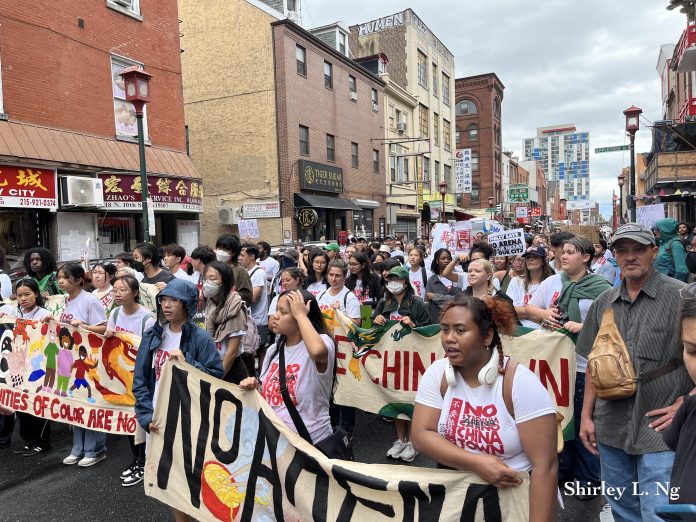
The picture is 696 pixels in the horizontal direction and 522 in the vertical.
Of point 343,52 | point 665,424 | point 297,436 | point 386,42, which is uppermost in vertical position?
point 386,42

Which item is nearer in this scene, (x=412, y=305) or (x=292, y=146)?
(x=412, y=305)

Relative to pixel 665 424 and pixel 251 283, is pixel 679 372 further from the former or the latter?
pixel 251 283

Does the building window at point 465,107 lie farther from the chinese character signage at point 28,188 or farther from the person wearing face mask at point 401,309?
the person wearing face mask at point 401,309

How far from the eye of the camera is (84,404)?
474cm

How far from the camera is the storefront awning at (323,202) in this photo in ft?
69.0

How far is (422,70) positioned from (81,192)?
2873 centimetres

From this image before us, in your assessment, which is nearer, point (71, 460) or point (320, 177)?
point (71, 460)

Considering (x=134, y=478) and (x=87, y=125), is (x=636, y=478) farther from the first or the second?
(x=87, y=125)

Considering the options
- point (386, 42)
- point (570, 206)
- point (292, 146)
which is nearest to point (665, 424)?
point (292, 146)

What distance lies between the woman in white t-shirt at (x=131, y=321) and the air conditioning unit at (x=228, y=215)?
16.8 metres

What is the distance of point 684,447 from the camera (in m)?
1.95

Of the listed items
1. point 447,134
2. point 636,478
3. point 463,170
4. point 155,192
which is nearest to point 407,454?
point 636,478

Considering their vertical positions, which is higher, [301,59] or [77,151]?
[301,59]

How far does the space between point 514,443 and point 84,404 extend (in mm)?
4196
